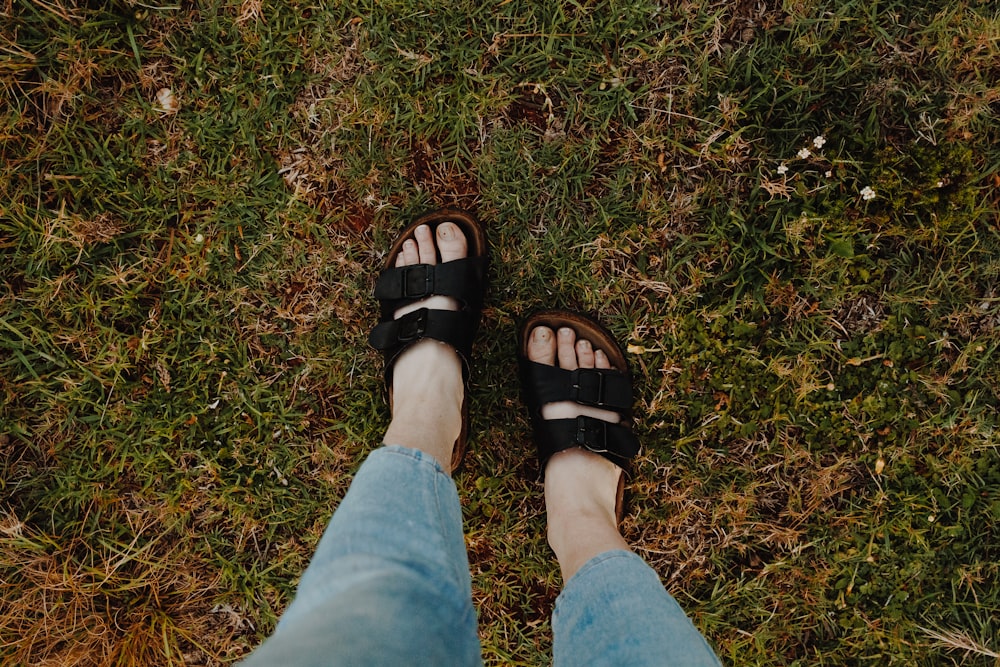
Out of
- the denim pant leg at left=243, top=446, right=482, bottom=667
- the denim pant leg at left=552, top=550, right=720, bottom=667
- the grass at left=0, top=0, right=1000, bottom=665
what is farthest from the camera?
the grass at left=0, top=0, right=1000, bottom=665

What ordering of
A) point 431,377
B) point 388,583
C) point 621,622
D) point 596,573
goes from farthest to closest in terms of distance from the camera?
point 431,377 < point 596,573 < point 621,622 < point 388,583

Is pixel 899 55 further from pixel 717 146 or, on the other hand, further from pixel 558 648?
pixel 558 648

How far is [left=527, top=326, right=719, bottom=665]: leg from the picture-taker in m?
1.66

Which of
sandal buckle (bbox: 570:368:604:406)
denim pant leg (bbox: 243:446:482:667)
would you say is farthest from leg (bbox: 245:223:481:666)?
sandal buckle (bbox: 570:368:604:406)

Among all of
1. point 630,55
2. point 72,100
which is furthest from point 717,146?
point 72,100

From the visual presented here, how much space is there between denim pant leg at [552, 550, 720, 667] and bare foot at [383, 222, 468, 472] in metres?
0.64

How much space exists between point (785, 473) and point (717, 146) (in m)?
1.30

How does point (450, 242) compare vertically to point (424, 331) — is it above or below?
above

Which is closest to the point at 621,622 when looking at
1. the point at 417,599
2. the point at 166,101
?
the point at 417,599

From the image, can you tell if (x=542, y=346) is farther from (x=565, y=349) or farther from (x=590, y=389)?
(x=590, y=389)

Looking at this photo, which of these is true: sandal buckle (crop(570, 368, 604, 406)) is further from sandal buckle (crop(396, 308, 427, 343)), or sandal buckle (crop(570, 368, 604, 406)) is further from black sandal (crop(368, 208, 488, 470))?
sandal buckle (crop(396, 308, 427, 343))

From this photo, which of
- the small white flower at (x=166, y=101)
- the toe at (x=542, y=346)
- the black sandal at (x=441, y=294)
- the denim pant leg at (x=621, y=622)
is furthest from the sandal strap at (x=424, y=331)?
the small white flower at (x=166, y=101)

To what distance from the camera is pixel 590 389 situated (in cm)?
243

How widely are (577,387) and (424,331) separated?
2.06 feet
